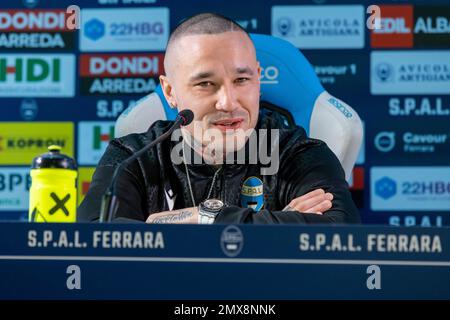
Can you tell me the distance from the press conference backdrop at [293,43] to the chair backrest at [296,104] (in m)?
1.38

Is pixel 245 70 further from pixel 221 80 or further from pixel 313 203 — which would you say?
pixel 313 203

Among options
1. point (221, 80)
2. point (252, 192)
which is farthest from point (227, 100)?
point (252, 192)

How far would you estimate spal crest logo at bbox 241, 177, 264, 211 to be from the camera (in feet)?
6.73

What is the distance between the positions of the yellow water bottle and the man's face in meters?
0.67

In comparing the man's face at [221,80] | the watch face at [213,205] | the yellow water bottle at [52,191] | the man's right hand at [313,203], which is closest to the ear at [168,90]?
the man's face at [221,80]

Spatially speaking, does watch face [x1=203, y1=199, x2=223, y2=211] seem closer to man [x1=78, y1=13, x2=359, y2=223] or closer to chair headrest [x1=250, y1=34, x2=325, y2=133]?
man [x1=78, y1=13, x2=359, y2=223]

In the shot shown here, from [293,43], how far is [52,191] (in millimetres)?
2479

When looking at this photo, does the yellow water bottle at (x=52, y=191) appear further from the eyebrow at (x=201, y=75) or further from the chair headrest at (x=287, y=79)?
the chair headrest at (x=287, y=79)

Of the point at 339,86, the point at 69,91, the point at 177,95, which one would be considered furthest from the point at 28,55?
the point at 177,95

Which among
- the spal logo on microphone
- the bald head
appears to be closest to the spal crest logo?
the bald head

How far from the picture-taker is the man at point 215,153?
2000 mm

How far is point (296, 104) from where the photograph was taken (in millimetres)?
2293

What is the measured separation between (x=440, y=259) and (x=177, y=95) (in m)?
1.30

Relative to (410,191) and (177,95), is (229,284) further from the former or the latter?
(410,191)
